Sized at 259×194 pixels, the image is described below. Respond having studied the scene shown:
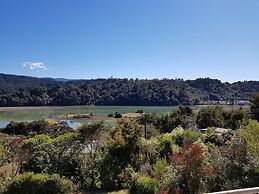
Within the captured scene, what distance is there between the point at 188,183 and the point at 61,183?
417cm

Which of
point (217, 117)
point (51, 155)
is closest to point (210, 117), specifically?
point (217, 117)

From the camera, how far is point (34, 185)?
35.3 feet

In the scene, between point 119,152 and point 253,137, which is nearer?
point 253,137

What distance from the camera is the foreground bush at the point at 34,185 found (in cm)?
1075

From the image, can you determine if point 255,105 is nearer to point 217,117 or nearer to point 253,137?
point 217,117

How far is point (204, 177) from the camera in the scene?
876cm

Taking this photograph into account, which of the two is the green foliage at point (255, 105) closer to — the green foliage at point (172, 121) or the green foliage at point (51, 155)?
the green foliage at point (172, 121)

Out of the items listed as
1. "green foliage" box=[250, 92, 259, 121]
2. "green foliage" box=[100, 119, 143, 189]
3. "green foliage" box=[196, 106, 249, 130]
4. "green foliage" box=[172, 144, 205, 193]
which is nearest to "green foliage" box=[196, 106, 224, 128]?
"green foliage" box=[196, 106, 249, 130]

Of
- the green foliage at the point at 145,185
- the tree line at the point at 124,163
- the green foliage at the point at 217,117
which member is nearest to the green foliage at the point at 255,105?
the green foliage at the point at 217,117

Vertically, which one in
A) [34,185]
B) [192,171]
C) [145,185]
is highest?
[192,171]

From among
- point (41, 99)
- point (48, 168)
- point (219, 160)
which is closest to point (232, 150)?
point (219, 160)

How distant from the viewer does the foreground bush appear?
35.3 ft

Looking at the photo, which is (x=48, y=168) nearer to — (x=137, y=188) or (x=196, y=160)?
(x=137, y=188)

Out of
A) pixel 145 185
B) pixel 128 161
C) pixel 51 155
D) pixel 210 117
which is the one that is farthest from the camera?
pixel 210 117
